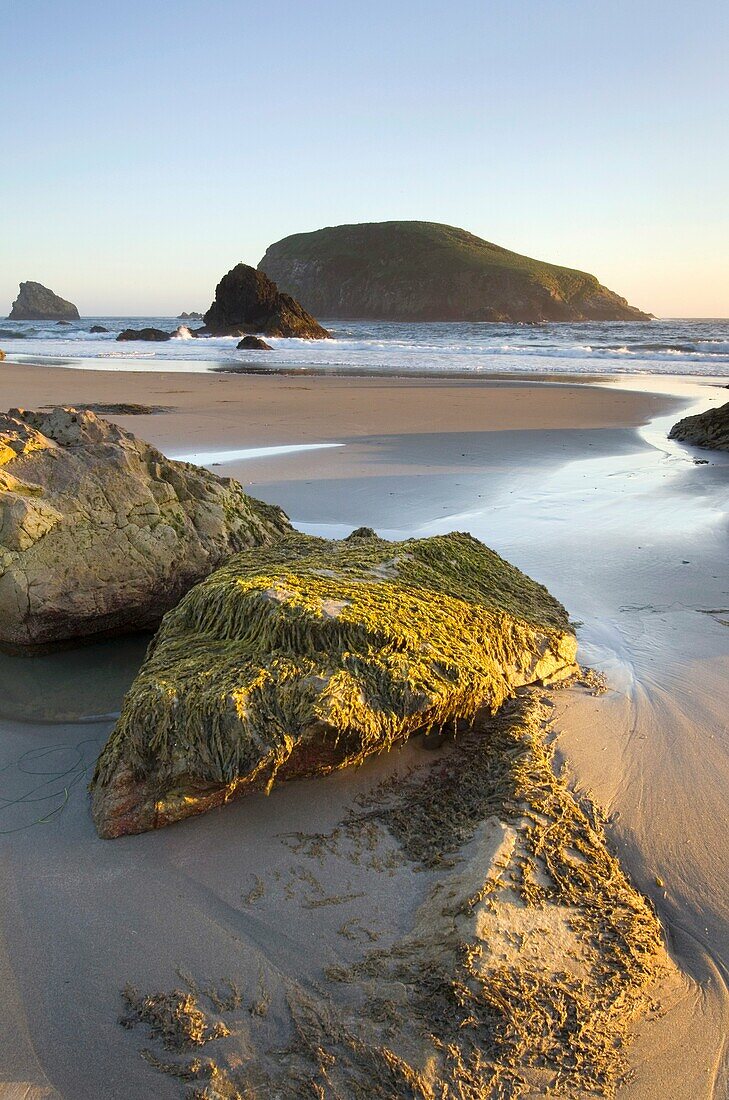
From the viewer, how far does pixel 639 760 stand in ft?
8.01

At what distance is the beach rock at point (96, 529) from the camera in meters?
3.05

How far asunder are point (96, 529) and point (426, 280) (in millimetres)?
102810

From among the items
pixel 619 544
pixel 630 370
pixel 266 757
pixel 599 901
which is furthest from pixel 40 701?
pixel 630 370

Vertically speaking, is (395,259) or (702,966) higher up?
(395,259)

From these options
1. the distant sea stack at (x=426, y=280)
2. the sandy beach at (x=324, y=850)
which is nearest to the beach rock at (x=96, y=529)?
the sandy beach at (x=324, y=850)

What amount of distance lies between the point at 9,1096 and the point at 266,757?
852mm

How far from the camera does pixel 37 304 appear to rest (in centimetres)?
9419

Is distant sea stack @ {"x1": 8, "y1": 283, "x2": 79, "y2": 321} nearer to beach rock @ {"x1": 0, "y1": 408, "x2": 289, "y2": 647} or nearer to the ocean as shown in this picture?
the ocean

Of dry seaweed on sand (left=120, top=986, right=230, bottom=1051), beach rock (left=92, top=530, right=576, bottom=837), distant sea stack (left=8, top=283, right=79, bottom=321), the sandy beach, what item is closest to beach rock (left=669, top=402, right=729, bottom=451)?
the sandy beach

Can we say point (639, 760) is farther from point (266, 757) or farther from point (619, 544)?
point (619, 544)

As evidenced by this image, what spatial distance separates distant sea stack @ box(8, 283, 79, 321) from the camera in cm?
9381

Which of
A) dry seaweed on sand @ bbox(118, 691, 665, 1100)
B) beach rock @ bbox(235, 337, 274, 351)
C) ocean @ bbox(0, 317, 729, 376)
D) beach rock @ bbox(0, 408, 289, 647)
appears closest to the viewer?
dry seaweed on sand @ bbox(118, 691, 665, 1100)

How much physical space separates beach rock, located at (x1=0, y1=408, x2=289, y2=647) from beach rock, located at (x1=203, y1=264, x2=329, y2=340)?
41.4m

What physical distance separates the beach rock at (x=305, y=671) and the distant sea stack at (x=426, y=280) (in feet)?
300
